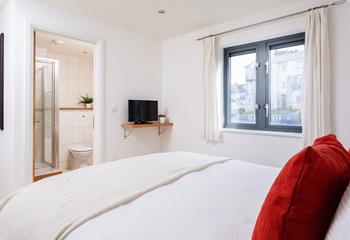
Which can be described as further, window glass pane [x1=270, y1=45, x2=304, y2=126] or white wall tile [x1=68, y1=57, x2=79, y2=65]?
white wall tile [x1=68, y1=57, x2=79, y2=65]

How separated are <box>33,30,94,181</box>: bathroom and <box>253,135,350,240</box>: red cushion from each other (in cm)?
296

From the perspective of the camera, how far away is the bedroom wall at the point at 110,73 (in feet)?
8.17

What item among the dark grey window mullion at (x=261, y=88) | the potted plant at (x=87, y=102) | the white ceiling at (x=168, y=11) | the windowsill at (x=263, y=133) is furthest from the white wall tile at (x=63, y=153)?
the dark grey window mullion at (x=261, y=88)

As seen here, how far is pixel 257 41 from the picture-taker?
119 inches

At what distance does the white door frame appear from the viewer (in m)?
2.51

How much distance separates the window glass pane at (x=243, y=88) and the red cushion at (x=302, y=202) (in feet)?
8.35

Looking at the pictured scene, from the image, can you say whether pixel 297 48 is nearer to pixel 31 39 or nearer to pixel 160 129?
pixel 160 129

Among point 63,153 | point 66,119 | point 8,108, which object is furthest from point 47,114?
point 8,108

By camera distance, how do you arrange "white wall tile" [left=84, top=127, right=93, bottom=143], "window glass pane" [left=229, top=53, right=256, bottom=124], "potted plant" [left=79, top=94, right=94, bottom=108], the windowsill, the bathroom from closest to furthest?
the windowsill < "window glass pane" [left=229, top=53, right=256, bottom=124] < the bathroom < "white wall tile" [left=84, top=127, right=93, bottom=143] < "potted plant" [left=79, top=94, right=94, bottom=108]

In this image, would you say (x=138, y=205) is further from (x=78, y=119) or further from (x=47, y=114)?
(x=78, y=119)

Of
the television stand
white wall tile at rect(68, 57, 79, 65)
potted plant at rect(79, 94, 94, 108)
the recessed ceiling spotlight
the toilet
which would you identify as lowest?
the toilet

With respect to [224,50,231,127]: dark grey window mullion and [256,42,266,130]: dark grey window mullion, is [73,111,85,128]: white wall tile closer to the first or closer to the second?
[224,50,231,127]: dark grey window mullion

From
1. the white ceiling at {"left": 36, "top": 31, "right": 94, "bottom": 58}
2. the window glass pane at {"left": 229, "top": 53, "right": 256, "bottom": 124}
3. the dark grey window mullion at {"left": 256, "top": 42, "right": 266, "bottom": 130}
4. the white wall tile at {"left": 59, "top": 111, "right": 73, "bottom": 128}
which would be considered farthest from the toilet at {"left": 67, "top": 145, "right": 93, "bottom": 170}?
the dark grey window mullion at {"left": 256, "top": 42, "right": 266, "bottom": 130}

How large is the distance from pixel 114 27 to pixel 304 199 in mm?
3386
